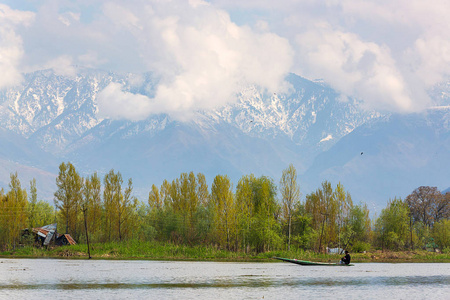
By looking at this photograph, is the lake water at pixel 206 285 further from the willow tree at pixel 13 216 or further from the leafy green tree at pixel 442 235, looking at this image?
the leafy green tree at pixel 442 235

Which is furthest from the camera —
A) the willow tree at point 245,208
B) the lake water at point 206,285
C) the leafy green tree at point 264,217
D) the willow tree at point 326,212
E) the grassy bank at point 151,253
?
the willow tree at point 326,212

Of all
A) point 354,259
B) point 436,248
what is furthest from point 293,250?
point 436,248

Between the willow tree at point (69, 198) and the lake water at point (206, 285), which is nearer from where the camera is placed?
the lake water at point (206, 285)

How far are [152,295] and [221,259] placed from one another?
2277 inches

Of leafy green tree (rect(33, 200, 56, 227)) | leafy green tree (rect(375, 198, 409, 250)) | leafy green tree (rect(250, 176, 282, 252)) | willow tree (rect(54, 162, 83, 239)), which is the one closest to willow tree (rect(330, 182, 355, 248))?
leafy green tree (rect(375, 198, 409, 250))

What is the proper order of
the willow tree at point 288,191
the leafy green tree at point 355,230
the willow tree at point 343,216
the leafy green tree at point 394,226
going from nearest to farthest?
the willow tree at point 288,191 < the leafy green tree at point 355,230 < the willow tree at point 343,216 < the leafy green tree at point 394,226

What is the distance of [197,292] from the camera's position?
52156 millimetres

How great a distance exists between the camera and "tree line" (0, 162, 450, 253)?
117 m

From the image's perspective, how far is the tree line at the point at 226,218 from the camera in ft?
384

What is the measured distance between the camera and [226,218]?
11694cm

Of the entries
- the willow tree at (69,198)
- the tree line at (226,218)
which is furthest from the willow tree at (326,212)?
the willow tree at (69,198)

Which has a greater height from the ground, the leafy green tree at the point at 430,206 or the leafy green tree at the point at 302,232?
the leafy green tree at the point at 430,206

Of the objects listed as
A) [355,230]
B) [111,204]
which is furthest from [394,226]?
[111,204]

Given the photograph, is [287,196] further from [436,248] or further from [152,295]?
[152,295]
